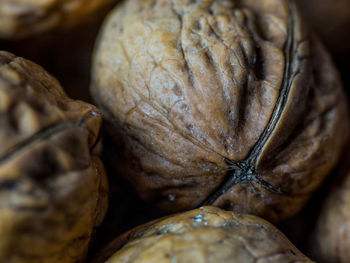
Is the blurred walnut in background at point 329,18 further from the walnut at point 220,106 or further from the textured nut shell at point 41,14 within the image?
the textured nut shell at point 41,14

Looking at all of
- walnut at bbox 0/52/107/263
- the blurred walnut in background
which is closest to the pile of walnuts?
walnut at bbox 0/52/107/263

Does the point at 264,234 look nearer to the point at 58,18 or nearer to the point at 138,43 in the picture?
the point at 138,43

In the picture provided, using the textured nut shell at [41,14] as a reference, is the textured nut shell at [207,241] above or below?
below

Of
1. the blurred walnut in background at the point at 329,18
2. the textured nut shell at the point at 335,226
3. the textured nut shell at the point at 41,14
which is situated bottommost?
the textured nut shell at the point at 335,226

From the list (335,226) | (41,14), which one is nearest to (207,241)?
(335,226)

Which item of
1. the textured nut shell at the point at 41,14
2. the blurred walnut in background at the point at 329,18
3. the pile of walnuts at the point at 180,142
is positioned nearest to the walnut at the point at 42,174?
the pile of walnuts at the point at 180,142

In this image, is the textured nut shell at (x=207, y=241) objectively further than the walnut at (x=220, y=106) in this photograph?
No

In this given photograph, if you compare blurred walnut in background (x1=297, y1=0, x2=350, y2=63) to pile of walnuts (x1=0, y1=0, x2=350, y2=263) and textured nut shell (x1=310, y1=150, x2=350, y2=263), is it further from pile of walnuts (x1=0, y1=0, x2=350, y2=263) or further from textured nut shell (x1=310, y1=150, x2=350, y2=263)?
textured nut shell (x1=310, y1=150, x2=350, y2=263)

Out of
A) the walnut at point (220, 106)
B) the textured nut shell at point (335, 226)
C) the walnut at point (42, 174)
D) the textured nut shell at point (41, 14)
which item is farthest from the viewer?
the textured nut shell at point (41, 14)
